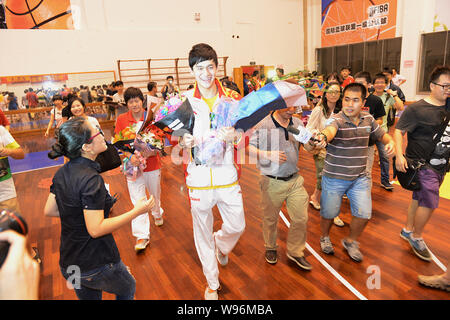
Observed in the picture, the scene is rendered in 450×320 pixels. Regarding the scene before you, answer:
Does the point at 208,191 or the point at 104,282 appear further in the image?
the point at 208,191

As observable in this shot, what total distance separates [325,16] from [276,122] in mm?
15859

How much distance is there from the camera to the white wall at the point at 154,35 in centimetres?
1113

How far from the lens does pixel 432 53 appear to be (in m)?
11.0

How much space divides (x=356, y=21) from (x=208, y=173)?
1476 centimetres

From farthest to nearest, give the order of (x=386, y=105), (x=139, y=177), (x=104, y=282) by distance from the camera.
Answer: (x=386, y=105)
(x=139, y=177)
(x=104, y=282)

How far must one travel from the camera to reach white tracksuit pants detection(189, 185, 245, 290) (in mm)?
2141

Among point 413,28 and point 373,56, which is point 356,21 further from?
point 413,28

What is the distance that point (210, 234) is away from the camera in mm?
2232

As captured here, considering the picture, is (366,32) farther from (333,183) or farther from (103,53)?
(333,183)

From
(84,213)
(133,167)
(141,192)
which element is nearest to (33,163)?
(141,192)

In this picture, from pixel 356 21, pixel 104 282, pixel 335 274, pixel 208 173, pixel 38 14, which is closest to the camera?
pixel 104 282

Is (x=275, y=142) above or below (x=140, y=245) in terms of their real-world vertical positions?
above
